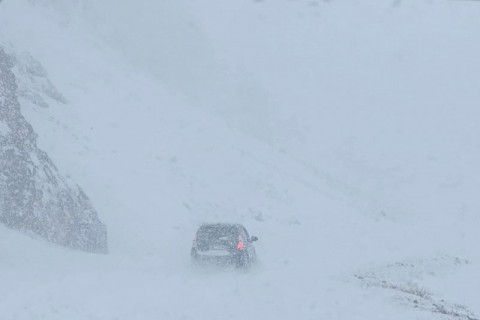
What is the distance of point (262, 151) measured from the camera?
149 feet

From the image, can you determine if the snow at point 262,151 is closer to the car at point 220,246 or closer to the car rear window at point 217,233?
the car at point 220,246

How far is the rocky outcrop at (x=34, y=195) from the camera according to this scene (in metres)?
16.2

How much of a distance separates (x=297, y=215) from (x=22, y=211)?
1991cm

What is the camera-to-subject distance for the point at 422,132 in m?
63.6

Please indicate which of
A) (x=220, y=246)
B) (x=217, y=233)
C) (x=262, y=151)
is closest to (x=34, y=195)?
(x=217, y=233)

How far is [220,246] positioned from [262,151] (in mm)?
28645

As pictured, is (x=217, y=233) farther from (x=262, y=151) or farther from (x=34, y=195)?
(x=262, y=151)

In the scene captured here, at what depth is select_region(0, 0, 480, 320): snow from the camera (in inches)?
523

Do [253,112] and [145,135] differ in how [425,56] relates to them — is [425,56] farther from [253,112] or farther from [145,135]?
[145,135]

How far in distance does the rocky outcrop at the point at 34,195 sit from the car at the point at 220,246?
3.66m

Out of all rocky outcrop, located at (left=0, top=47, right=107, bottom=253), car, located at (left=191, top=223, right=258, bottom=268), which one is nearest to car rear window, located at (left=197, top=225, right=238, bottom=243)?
car, located at (left=191, top=223, right=258, bottom=268)

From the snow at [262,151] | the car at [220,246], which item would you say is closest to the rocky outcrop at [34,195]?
the snow at [262,151]

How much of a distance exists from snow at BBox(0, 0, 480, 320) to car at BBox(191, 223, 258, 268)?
426mm

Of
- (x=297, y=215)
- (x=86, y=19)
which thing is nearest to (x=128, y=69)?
(x=86, y=19)
